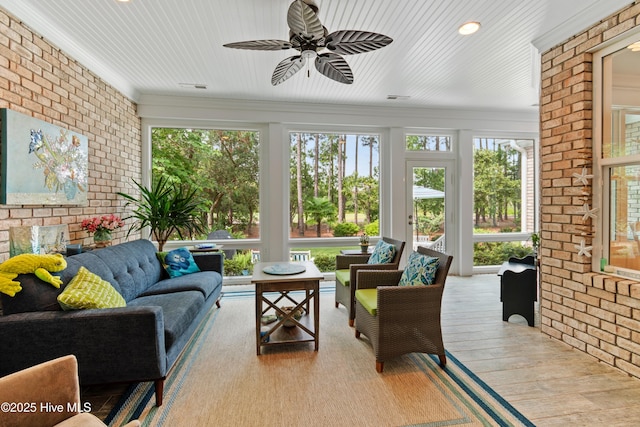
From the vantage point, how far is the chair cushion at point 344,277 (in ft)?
10.3

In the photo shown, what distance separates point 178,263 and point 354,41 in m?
2.82

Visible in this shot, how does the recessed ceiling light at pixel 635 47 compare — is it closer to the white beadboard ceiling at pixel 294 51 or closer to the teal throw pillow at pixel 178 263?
the white beadboard ceiling at pixel 294 51

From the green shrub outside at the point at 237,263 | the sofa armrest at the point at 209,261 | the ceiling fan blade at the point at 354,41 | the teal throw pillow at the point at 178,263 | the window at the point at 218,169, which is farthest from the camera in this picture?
the green shrub outside at the point at 237,263

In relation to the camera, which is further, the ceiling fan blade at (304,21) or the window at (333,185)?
the window at (333,185)

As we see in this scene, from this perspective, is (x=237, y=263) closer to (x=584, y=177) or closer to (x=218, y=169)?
(x=218, y=169)

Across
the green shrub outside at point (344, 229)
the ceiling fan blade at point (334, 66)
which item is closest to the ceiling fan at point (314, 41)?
the ceiling fan blade at point (334, 66)

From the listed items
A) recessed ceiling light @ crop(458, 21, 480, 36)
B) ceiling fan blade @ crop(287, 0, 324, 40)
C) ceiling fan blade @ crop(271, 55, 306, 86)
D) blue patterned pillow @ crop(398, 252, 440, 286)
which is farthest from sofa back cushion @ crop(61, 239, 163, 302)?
recessed ceiling light @ crop(458, 21, 480, 36)

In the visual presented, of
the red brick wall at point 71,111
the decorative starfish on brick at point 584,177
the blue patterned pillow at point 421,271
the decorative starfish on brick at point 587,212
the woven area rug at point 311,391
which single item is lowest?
the woven area rug at point 311,391

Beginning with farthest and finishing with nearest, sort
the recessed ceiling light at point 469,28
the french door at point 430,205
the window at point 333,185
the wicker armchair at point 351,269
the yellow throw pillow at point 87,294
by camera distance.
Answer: the french door at point 430,205
the window at point 333,185
the wicker armchair at point 351,269
the recessed ceiling light at point 469,28
the yellow throw pillow at point 87,294

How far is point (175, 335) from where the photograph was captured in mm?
2025

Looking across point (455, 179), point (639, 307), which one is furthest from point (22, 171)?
point (455, 179)

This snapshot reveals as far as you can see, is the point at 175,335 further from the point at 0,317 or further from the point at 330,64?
the point at 330,64

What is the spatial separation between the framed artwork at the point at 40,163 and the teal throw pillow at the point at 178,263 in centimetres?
97

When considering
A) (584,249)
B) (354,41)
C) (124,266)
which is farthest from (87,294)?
(584,249)
